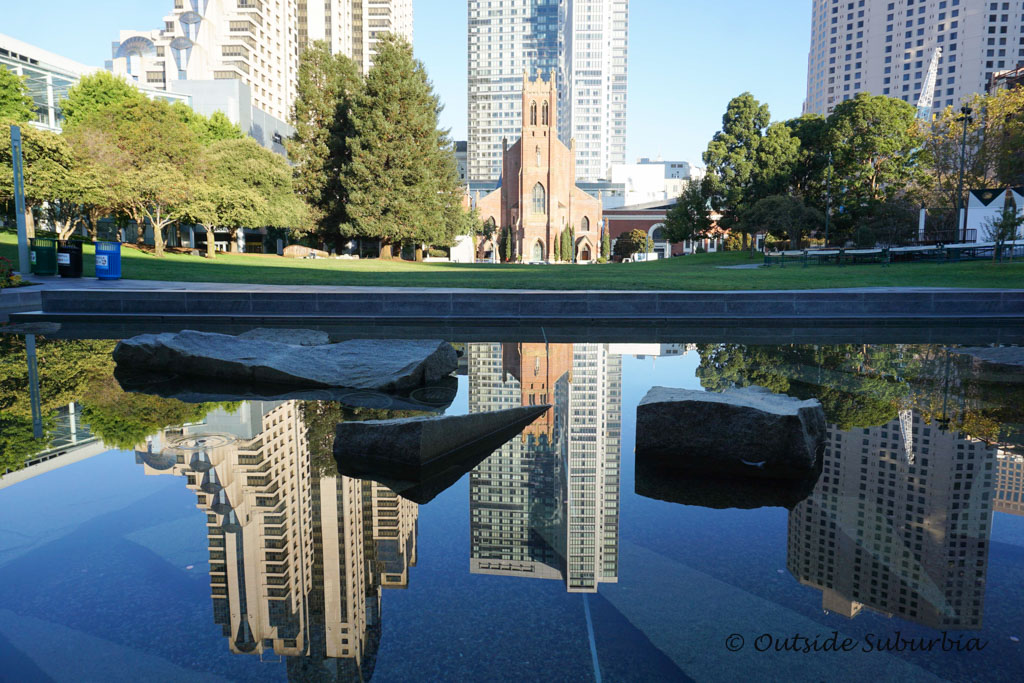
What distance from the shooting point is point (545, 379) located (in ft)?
21.0

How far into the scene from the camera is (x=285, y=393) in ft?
18.8

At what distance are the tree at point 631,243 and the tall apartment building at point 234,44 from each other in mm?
40067

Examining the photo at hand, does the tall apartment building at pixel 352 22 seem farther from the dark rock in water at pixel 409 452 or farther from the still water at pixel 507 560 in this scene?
the still water at pixel 507 560

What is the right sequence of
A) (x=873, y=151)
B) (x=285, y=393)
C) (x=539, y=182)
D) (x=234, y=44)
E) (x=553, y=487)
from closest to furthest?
(x=553, y=487) < (x=285, y=393) < (x=873, y=151) < (x=539, y=182) < (x=234, y=44)

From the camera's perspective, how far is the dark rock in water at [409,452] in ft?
11.8

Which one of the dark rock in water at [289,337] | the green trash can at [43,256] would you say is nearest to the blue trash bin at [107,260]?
the green trash can at [43,256]

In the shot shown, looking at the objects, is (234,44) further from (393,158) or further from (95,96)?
(393,158)

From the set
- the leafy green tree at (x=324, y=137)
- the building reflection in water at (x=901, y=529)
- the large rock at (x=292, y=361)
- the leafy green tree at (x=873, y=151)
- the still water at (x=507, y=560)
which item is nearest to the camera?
the still water at (x=507, y=560)

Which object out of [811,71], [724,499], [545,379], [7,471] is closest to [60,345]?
[7,471]

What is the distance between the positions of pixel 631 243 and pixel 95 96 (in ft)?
209

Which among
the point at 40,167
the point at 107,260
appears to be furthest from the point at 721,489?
the point at 40,167

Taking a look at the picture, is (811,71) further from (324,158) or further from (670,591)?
(670,591)

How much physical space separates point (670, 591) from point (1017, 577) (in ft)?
4.37

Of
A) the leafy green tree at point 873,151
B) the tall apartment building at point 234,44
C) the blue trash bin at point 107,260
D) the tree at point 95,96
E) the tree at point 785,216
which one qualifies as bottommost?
the blue trash bin at point 107,260
